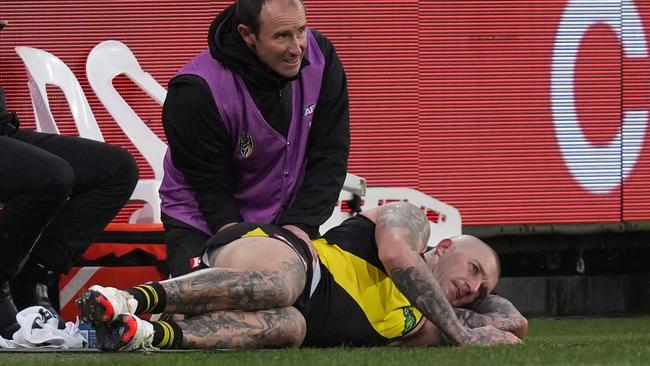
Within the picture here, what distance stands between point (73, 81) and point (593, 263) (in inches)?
131

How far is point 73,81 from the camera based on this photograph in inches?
284

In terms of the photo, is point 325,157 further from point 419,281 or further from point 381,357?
point 381,357

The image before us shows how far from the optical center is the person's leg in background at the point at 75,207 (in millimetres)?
5797

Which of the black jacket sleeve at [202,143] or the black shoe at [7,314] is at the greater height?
the black jacket sleeve at [202,143]

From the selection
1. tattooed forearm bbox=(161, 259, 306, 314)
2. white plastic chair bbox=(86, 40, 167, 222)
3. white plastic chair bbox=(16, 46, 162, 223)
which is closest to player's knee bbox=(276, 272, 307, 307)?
tattooed forearm bbox=(161, 259, 306, 314)

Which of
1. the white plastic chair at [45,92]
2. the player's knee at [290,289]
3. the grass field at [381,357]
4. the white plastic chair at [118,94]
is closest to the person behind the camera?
the grass field at [381,357]

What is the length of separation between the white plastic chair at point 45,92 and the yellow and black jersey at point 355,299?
6.32 ft

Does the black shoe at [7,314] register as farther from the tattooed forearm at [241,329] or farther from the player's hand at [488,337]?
the player's hand at [488,337]

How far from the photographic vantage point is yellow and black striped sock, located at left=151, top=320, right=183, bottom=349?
174 inches

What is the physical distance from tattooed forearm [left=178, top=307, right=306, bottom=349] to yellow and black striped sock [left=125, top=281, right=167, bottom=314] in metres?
0.12

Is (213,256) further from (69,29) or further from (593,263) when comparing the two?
(593,263)

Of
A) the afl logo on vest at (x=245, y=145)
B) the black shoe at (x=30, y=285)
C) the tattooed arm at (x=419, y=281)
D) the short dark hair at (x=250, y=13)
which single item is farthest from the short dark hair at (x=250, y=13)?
the black shoe at (x=30, y=285)

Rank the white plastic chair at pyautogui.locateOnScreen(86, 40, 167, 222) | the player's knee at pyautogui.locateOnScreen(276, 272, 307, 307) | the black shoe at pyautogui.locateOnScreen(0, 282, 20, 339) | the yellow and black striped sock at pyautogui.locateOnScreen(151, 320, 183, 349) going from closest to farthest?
the yellow and black striped sock at pyautogui.locateOnScreen(151, 320, 183, 349), the player's knee at pyautogui.locateOnScreen(276, 272, 307, 307), the black shoe at pyautogui.locateOnScreen(0, 282, 20, 339), the white plastic chair at pyautogui.locateOnScreen(86, 40, 167, 222)

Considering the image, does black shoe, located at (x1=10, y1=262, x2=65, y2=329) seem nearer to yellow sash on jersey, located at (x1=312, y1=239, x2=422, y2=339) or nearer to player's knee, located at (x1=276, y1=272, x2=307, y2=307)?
yellow sash on jersey, located at (x1=312, y1=239, x2=422, y2=339)
